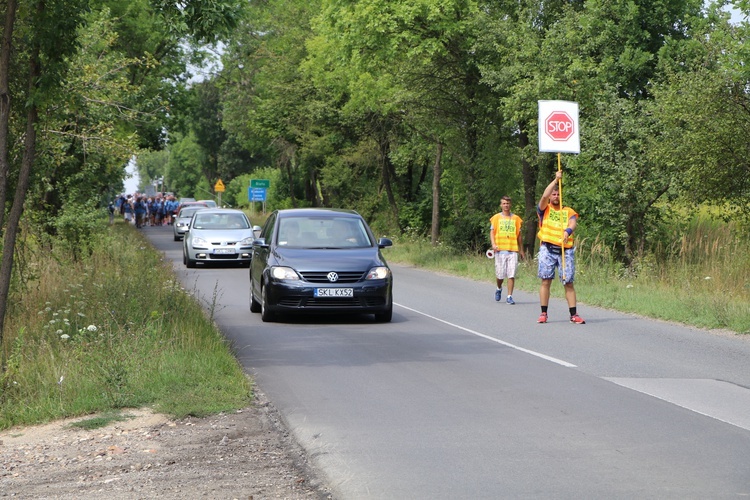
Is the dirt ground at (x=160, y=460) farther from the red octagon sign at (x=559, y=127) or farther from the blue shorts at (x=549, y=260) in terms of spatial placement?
the red octagon sign at (x=559, y=127)

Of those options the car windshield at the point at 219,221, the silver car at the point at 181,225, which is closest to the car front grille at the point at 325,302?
the car windshield at the point at 219,221

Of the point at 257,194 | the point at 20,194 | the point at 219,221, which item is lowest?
the point at 219,221

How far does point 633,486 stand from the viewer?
21.7 feet

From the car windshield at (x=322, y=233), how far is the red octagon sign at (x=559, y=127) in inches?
187

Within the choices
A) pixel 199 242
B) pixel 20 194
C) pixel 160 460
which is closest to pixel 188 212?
pixel 199 242

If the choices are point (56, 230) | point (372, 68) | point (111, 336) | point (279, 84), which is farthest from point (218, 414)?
point (279, 84)

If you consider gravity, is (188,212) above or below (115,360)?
above

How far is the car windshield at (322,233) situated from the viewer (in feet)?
57.3

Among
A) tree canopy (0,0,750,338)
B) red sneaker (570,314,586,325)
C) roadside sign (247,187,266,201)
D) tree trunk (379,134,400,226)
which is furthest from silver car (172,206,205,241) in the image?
red sneaker (570,314,586,325)

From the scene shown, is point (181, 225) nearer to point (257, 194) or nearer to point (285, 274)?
point (257, 194)

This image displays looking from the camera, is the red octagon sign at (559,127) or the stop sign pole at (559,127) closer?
the stop sign pole at (559,127)

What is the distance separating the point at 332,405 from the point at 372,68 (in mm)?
25377

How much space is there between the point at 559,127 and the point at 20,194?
1237 cm

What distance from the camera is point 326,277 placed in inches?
641
